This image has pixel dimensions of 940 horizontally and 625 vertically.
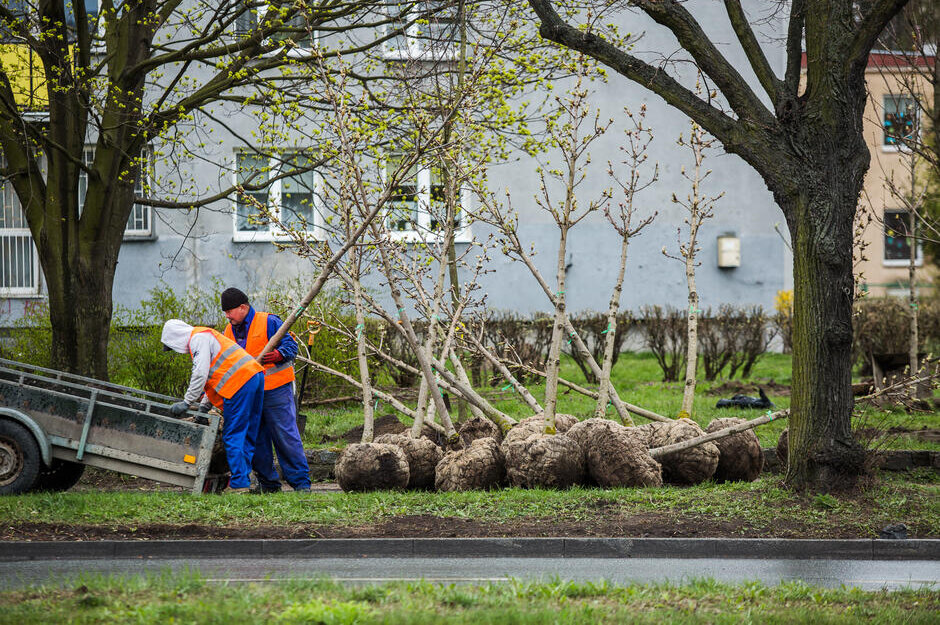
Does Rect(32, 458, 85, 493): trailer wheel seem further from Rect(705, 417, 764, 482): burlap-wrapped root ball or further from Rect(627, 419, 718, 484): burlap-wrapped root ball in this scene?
Rect(705, 417, 764, 482): burlap-wrapped root ball

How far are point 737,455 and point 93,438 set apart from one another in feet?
19.4

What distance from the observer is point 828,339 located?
27.8ft

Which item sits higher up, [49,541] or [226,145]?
[226,145]

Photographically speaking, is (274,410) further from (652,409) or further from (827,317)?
(652,409)

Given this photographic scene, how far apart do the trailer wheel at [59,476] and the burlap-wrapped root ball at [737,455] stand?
605 centimetres

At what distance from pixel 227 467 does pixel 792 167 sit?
5.84 meters

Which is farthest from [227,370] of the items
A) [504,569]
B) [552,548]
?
[504,569]

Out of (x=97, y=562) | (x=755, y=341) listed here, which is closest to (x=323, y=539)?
(x=97, y=562)

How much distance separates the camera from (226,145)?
21109mm

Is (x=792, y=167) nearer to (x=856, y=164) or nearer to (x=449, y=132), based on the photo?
(x=856, y=164)

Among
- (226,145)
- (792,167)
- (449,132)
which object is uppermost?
(226,145)

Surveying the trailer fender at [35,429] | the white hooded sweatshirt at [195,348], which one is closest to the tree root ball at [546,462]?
the white hooded sweatshirt at [195,348]

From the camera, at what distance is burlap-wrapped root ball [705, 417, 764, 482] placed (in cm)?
992

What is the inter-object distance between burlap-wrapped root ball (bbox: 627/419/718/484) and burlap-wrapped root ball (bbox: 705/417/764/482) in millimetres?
150
